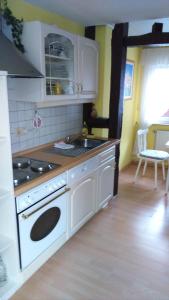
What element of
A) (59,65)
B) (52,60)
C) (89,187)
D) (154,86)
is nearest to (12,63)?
(52,60)

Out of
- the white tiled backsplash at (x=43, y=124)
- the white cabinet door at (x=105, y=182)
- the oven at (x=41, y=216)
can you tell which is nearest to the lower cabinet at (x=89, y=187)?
the white cabinet door at (x=105, y=182)

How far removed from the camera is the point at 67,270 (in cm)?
195

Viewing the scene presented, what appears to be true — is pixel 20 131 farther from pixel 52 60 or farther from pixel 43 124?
pixel 52 60

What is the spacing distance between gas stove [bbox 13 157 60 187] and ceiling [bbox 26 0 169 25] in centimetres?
137

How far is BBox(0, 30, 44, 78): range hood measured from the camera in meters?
1.49

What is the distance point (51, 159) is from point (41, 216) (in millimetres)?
A: 544

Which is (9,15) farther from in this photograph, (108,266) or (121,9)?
(108,266)

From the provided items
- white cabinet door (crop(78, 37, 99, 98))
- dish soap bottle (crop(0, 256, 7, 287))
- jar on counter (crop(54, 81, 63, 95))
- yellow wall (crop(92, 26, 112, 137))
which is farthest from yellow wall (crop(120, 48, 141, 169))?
dish soap bottle (crop(0, 256, 7, 287))

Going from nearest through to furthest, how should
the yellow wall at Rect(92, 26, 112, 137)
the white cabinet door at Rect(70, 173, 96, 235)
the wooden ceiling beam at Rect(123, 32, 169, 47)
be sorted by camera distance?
1. the white cabinet door at Rect(70, 173, 96, 235)
2. the wooden ceiling beam at Rect(123, 32, 169, 47)
3. the yellow wall at Rect(92, 26, 112, 137)

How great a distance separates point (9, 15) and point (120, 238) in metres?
2.17

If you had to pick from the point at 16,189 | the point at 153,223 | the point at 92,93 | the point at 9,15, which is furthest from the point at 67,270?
the point at 9,15

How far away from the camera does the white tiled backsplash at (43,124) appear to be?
2.16 metres

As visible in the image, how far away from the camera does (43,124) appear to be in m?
2.50

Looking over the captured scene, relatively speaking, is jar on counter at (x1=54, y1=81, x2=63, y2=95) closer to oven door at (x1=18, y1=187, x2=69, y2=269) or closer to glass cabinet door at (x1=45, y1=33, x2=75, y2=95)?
glass cabinet door at (x1=45, y1=33, x2=75, y2=95)
